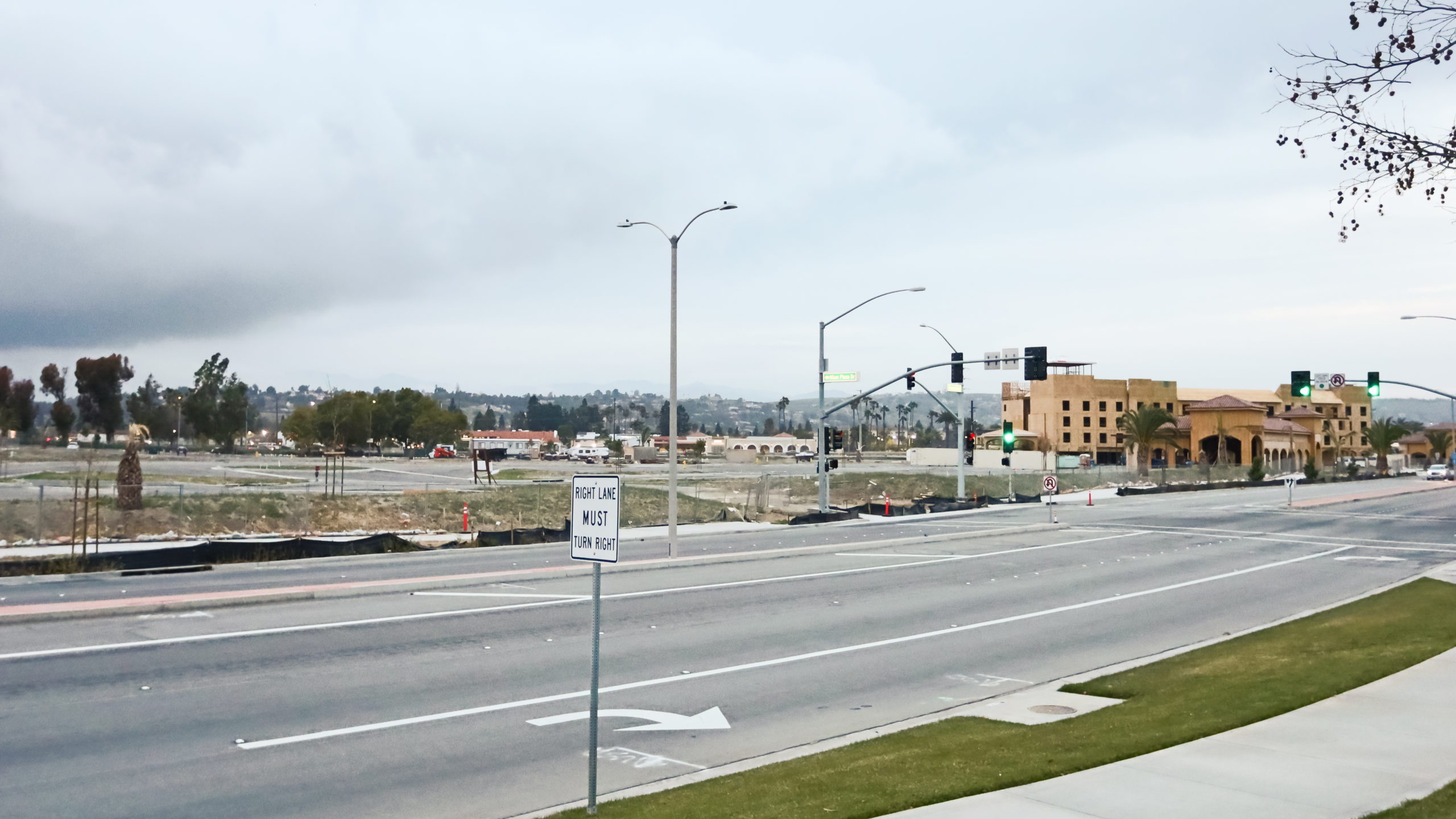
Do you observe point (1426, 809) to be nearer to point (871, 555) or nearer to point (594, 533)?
point (594, 533)

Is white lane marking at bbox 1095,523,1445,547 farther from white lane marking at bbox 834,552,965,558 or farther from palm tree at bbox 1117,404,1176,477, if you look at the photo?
palm tree at bbox 1117,404,1176,477

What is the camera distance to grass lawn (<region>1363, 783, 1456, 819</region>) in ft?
23.4

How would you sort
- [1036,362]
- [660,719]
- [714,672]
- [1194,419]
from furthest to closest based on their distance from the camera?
[1194,419], [1036,362], [714,672], [660,719]

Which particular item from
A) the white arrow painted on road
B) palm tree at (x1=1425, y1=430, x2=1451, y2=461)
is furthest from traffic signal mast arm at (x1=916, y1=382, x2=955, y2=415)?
palm tree at (x1=1425, y1=430, x2=1451, y2=461)

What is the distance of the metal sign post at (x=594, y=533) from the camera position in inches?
299

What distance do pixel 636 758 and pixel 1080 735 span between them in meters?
4.41

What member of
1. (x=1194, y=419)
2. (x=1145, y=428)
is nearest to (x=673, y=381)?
(x=1145, y=428)

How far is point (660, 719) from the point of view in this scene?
1161 centimetres

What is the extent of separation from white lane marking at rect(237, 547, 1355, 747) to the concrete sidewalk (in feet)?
19.2

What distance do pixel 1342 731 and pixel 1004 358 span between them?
3633 centimetres

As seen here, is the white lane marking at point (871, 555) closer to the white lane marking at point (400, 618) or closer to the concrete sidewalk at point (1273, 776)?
the white lane marking at point (400, 618)

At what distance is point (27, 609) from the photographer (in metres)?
17.1

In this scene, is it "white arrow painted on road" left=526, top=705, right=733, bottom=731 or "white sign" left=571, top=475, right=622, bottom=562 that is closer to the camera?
"white sign" left=571, top=475, right=622, bottom=562

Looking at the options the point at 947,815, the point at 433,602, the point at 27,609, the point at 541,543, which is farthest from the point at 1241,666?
the point at 541,543
